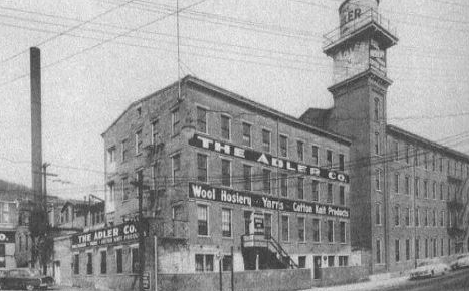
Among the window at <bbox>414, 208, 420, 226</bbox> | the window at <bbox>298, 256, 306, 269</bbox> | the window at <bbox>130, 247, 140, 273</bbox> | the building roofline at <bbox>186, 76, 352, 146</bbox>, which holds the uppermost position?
the building roofline at <bbox>186, 76, 352, 146</bbox>

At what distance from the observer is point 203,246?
29.8 meters

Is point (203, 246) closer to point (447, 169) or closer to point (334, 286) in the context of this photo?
point (334, 286)

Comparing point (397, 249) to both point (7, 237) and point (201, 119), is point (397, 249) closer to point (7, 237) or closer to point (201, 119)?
point (201, 119)

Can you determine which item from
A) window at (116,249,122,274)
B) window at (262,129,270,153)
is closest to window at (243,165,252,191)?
window at (262,129,270,153)

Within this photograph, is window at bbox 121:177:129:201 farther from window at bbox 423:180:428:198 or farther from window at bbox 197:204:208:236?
window at bbox 423:180:428:198

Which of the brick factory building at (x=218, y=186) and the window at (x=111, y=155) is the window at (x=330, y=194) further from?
the window at (x=111, y=155)

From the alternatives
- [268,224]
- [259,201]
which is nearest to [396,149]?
[268,224]

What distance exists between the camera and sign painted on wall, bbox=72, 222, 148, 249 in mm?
29166

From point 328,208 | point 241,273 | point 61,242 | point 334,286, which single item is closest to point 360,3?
point 328,208

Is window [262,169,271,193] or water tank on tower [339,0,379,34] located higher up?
water tank on tower [339,0,379,34]

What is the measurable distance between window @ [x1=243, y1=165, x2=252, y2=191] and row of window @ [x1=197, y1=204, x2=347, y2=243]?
5.73ft

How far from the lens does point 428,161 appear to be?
173 ft

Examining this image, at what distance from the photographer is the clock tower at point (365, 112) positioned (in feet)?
141

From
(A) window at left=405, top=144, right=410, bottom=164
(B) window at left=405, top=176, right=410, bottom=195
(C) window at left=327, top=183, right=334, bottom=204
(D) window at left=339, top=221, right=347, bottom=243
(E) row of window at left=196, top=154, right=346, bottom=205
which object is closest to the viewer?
(E) row of window at left=196, top=154, right=346, bottom=205
